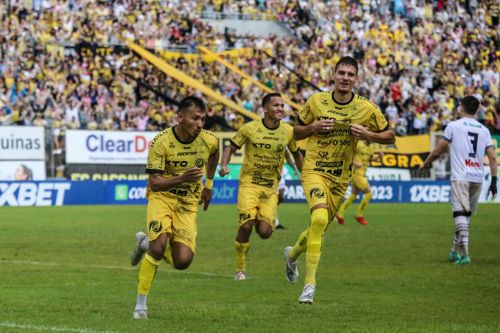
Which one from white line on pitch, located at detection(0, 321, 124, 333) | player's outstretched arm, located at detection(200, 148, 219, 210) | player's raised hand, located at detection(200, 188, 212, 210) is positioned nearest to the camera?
white line on pitch, located at detection(0, 321, 124, 333)

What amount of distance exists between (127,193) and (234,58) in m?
8.44

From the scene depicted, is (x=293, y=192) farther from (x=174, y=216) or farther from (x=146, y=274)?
(x=146, y=274)

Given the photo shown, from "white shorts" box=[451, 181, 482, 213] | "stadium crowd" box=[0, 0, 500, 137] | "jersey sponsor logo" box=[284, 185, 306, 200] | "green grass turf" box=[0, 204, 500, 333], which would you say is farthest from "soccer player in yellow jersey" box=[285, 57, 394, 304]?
"jersey sponsor logo" box=[284, 185, 306, 200]

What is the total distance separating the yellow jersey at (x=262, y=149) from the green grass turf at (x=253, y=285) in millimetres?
1378

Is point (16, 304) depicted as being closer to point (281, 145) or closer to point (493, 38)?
point (281, 145)

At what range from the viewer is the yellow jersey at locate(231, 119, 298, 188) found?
15.5 m

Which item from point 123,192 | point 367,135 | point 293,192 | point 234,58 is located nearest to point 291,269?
point 367,135

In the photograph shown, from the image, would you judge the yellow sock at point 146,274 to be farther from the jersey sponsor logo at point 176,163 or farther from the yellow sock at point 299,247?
the yellow sock at point 299,247

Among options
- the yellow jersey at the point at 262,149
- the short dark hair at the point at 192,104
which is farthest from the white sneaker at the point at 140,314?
the yellow jersey at the point at 262,149

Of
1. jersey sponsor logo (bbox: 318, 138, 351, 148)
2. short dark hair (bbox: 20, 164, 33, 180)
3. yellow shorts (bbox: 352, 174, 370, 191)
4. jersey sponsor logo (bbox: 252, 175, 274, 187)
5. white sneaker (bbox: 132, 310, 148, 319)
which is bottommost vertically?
short dark hair (bbox: 20, 164, 33, 180)

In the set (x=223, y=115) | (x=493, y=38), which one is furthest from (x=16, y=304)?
(x=493, y=38)

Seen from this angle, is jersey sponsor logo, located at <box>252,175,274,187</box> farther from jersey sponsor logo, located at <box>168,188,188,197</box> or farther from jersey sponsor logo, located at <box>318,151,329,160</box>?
jersey sponsor logo, located at <box>168,188,188,197</box>

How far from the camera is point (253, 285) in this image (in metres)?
13.8

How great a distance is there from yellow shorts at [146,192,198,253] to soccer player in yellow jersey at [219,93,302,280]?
395cm
